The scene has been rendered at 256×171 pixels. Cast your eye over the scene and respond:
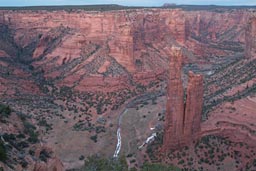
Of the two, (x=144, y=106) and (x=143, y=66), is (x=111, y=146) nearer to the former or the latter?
(x=144, y=106)

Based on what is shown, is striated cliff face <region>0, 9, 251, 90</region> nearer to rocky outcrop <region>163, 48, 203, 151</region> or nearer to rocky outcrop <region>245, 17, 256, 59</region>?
rocky outcrop <region>245, 17, 256, 59</region>

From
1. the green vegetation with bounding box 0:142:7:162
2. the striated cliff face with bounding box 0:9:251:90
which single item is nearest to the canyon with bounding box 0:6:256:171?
the striated cliff face with bounding box 0:9:251:90

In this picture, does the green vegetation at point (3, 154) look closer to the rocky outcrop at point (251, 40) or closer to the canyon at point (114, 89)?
the canyon at point (114, 89)

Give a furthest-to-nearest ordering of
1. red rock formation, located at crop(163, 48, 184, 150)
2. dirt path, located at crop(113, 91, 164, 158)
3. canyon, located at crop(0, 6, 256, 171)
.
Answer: dirt path, located at crop(113, 91, 164, 158)
canyon, located at crop(0, 6, 256, 171)
red rock formation, located at crop(163, 48, 184, 150)

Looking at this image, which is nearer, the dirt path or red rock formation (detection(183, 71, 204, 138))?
red rock formation (detection(183, 71, 204, 138))

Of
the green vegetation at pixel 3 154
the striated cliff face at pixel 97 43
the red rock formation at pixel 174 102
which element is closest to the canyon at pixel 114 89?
the red rock formation at pixel 174 102

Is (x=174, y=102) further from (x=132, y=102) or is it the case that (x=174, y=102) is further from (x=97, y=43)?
(x=97, y=43)
